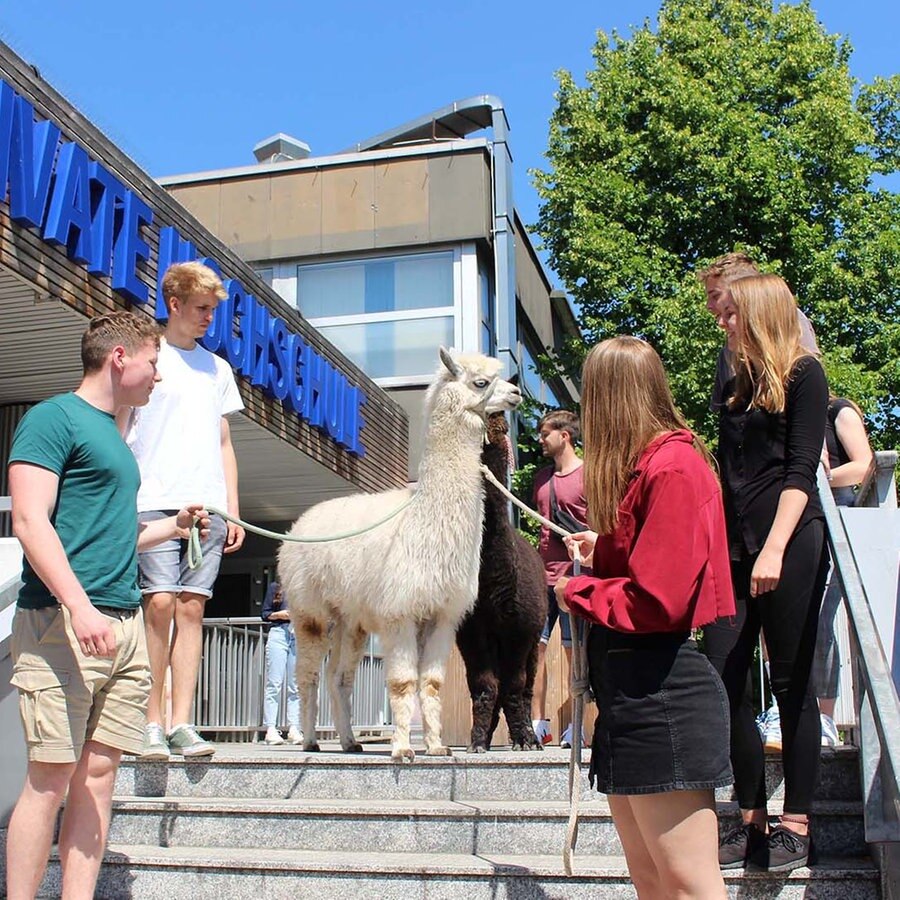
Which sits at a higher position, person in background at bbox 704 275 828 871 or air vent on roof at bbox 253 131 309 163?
air vent on roof at bbox 253 131 309 163

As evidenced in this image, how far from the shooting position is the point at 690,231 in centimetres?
2027

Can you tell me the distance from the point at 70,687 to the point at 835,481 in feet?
9.96

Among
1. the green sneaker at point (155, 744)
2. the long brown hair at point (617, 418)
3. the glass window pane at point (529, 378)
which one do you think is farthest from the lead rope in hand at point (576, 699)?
the glass window pane at point (529, 378)

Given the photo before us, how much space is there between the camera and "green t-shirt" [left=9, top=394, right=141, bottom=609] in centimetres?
353

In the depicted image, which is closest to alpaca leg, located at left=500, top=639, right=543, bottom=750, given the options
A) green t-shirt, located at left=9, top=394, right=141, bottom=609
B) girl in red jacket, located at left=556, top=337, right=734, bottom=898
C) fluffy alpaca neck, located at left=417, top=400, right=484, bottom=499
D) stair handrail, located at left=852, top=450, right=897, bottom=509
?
fluffy alpaca neck, located at left=417, top=400, right=484, bottom=499

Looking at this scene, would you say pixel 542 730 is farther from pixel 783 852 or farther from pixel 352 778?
pixel 783 852

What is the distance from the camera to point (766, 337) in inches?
156

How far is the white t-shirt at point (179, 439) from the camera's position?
17.4 ft

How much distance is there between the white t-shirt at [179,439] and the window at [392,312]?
50.3ft

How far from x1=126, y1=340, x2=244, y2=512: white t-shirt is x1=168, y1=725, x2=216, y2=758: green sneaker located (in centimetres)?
107

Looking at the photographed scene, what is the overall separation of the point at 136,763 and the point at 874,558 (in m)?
3.36

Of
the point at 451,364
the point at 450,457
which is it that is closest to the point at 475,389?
the point at 451,364

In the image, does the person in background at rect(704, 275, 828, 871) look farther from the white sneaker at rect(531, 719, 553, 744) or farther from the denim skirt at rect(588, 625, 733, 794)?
the white sneaker at rect(531, 719, 553, 744)

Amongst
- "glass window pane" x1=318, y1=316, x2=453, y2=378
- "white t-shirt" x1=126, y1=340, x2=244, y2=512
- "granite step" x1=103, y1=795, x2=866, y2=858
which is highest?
"glass window pane" x1=318, y1=316, x2=453, y2=378
